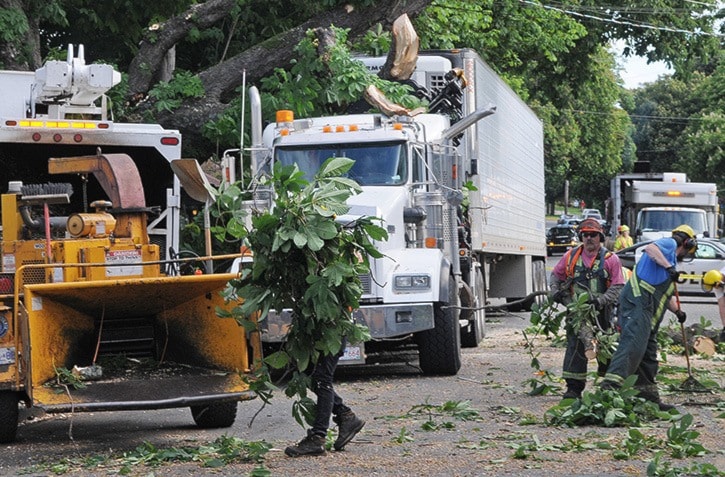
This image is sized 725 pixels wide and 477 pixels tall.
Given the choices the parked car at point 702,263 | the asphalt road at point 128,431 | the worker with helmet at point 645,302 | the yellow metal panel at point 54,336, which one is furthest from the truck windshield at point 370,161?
the parked car at point 702,263

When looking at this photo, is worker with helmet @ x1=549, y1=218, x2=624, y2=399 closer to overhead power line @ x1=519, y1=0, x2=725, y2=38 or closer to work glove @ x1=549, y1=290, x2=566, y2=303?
work glove @ x1=549, y1=290, x2=566, y2=303

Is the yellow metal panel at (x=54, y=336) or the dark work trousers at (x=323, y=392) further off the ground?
the yellow metal panel at (x=54, y=336)

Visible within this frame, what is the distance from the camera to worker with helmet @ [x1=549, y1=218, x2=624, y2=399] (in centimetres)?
1176

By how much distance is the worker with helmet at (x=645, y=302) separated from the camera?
10859 millimetres

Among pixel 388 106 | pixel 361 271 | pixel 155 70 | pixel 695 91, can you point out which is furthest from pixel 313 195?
pixel 695 91

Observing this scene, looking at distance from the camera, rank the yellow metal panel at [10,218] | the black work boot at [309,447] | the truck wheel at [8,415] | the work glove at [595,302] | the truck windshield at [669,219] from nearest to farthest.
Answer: the black work boot at [309,447], the truck wheel at [8,415], the yellow metal panel at [10,218], the work glove at [595,302], the truck windshield at [669,219]

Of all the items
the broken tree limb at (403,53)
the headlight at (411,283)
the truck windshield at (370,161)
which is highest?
the broken tree limb at (403,53)

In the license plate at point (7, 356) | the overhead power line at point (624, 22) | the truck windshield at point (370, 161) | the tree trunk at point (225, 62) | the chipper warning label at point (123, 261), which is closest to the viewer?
the license plate at point (7, 356)

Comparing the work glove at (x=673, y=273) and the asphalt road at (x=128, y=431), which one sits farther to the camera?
the work glove at (x=673, y=273)

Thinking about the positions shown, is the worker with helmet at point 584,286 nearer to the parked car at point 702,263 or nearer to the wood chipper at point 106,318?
the wood chipper at point 106,318

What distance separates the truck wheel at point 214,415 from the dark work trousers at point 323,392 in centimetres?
155

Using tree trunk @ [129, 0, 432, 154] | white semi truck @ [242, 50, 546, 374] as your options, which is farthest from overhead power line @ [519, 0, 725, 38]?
white semi truck @ [242, 50, 546, 374]

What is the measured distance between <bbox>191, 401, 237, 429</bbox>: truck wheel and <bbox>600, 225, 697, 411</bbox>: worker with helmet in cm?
304

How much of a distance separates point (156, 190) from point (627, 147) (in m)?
75.7
